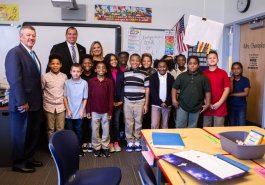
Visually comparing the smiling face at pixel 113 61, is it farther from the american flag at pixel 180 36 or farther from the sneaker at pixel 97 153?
the american flag at pixel 180 36

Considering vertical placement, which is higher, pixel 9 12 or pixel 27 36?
pixel 9 12

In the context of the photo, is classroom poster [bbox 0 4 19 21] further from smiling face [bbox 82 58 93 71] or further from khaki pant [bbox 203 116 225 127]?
khaki pant [bbox 203 116 225 127]

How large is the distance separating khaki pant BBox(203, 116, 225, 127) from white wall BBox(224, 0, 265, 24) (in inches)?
71.0

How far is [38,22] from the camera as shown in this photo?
419 cm

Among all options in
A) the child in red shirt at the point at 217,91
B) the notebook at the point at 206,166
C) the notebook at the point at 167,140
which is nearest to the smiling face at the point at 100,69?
the child in red shirt at the point at 217,91

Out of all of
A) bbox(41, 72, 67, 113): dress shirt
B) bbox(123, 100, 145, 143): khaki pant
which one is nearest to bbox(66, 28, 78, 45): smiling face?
bbox(41, 72, 67, 113): dress shirt

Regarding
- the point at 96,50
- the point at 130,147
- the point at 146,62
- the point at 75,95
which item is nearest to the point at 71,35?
the point at 96,50

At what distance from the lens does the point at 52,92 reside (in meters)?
3.01

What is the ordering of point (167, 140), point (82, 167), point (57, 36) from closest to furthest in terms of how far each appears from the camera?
point (167, 140) → point (82, 167) → point (57, 36)

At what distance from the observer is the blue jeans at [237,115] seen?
10.9 ft

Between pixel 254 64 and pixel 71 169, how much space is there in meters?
3.50

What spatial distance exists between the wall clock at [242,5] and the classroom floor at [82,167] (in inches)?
111

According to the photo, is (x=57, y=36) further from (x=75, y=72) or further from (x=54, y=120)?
(x=54, y=120)

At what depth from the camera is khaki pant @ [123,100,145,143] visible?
3285 mm
